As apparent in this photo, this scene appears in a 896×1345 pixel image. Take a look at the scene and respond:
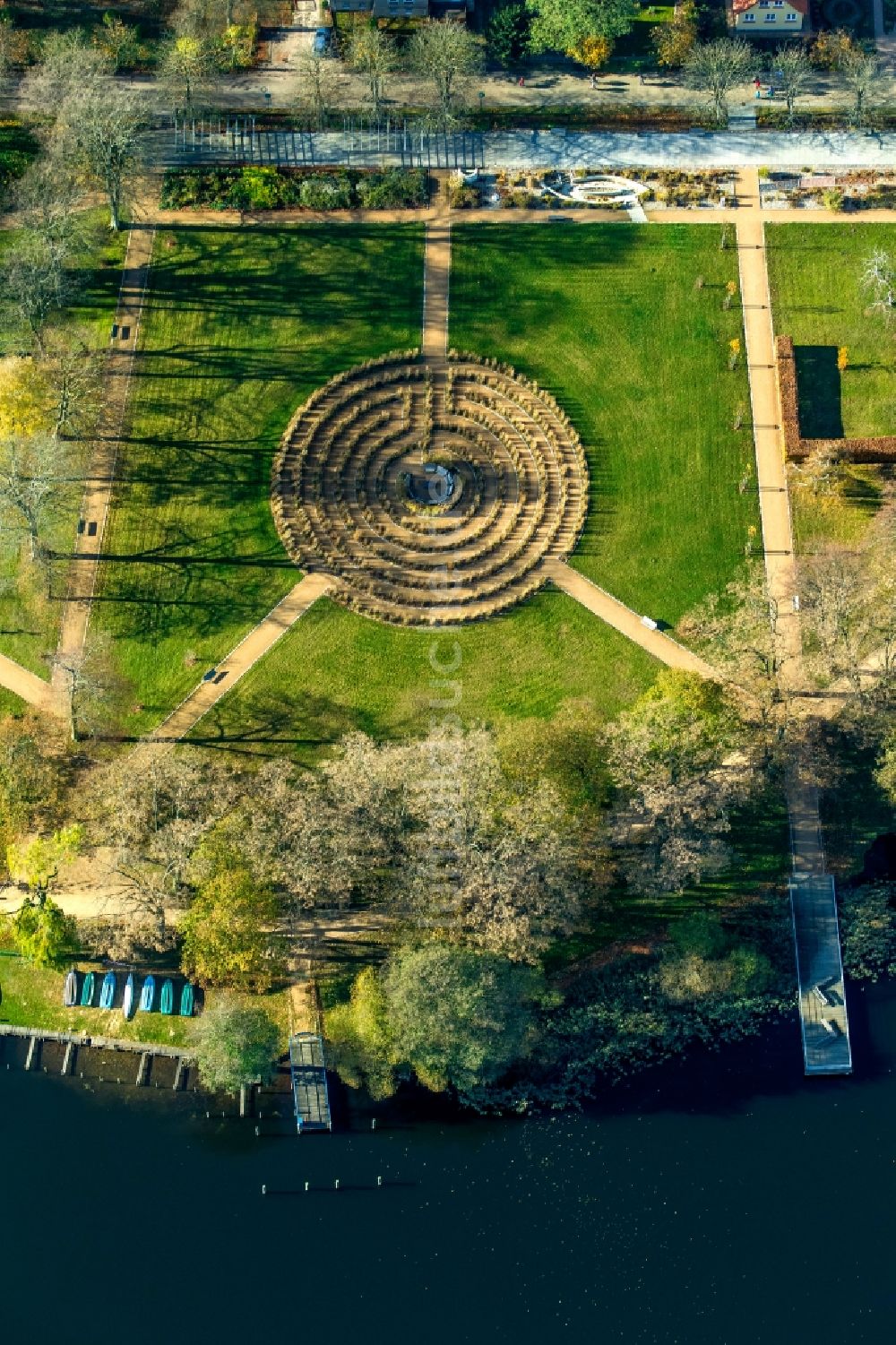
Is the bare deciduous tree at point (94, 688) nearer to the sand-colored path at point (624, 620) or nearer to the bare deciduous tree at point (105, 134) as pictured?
the sand-colored path at point (624, 620)

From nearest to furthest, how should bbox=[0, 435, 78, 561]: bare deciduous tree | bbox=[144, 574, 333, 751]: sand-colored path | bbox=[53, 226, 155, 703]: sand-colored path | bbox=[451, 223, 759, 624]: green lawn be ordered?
bbox=[144, 574, 333, 751]: sand-colored path → bbox=[0, 435, 78, 561]: bare deciduous tree → bbox=[53, 226, 155, 703]: sand-colored path → bbox=[451, 223, 759, 624]: green lawn

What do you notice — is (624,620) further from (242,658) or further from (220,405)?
(220,405)

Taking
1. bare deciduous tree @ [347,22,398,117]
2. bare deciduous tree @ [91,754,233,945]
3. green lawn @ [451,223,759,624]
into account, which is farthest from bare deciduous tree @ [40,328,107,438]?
bare deciduous tree @ [347,22,398,117]

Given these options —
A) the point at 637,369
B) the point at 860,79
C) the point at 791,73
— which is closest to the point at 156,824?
the point at 637,369

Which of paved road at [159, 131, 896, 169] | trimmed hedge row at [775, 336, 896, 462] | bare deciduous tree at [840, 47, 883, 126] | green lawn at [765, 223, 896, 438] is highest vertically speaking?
bare deciduous tree at [840, 47, 883, 126]

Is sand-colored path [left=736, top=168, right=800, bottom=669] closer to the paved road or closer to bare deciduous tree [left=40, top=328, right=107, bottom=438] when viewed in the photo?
the paved road

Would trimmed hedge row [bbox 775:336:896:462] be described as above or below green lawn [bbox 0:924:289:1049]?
above

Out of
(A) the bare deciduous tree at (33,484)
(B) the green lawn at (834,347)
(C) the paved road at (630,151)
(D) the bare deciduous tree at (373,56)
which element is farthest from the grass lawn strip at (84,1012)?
(D) the bare deciduous tree at (373,56)
